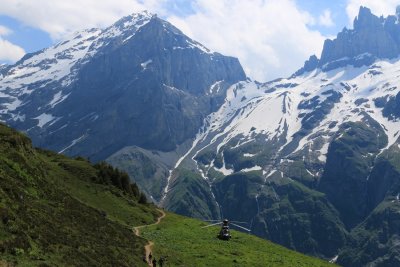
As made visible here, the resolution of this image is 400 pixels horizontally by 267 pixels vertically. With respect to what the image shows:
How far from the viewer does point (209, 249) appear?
76938mm

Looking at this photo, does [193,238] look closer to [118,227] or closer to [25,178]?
[118,227]

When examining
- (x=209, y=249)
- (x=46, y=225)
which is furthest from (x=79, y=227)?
(x=209, y=249)

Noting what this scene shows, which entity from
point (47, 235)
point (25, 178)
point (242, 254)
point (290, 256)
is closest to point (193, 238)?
point (242, 254)

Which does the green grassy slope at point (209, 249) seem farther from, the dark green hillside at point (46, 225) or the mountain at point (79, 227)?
the dark green hillside at point (46, 225)

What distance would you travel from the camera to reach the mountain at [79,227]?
145 feet

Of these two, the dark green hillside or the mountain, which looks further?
the mountain

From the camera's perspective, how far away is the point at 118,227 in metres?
70.2

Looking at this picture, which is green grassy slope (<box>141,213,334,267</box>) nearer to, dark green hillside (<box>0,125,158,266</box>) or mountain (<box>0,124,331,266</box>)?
mountain (<box>0,124,331,266</box>)

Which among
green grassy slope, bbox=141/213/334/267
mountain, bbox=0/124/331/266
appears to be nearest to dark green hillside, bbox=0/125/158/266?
mountain, bbox=0/124/331/266

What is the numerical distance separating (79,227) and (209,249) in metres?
25.3

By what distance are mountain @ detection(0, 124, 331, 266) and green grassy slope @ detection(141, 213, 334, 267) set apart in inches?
6.4

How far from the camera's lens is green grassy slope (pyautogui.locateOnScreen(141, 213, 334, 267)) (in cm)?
7000

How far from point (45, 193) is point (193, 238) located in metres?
29.4

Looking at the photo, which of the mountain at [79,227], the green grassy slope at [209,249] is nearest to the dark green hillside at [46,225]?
the mountain at [79,227]
